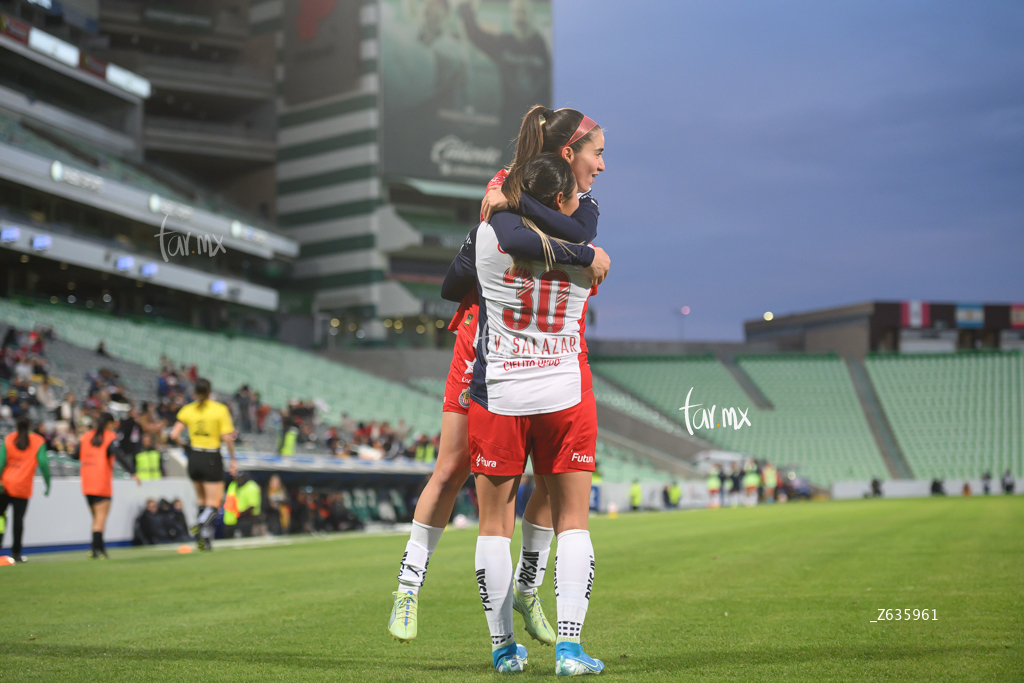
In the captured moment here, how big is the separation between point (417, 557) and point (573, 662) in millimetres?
1086

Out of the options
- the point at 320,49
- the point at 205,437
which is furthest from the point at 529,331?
the point at 320,49

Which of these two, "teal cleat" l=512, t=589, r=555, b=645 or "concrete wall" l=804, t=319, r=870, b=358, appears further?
"concrete wall" l=804, t=319, r=870, b=358

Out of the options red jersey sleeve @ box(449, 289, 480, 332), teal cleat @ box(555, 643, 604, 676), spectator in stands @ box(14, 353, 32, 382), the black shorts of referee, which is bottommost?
teal cleat @ box(555, 643, 604, 676)

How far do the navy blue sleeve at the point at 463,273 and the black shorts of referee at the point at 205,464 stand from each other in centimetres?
858

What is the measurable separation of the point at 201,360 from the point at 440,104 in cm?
2776

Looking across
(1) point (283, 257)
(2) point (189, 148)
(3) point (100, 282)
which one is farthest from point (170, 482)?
(2) point (189, 148)

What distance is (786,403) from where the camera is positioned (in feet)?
174

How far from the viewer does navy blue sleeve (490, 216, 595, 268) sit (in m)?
4.01

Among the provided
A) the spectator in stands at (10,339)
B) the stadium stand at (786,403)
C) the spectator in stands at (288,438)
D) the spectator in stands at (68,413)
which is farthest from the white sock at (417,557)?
the stadium stand at (786,403)

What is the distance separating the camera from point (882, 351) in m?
66.0

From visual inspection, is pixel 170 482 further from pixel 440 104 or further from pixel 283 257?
pixel 440 104

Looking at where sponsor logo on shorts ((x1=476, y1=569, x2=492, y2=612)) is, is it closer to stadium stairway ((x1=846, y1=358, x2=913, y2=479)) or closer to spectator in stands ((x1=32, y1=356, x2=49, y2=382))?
spectator in stands ((x1=32, y1=356, x2=49, y2=382))

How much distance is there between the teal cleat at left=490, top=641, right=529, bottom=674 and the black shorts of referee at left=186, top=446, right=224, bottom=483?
29.3 feet

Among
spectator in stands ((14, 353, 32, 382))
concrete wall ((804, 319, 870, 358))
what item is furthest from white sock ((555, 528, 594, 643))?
concrete wall ((804, 319, 870, 358))
